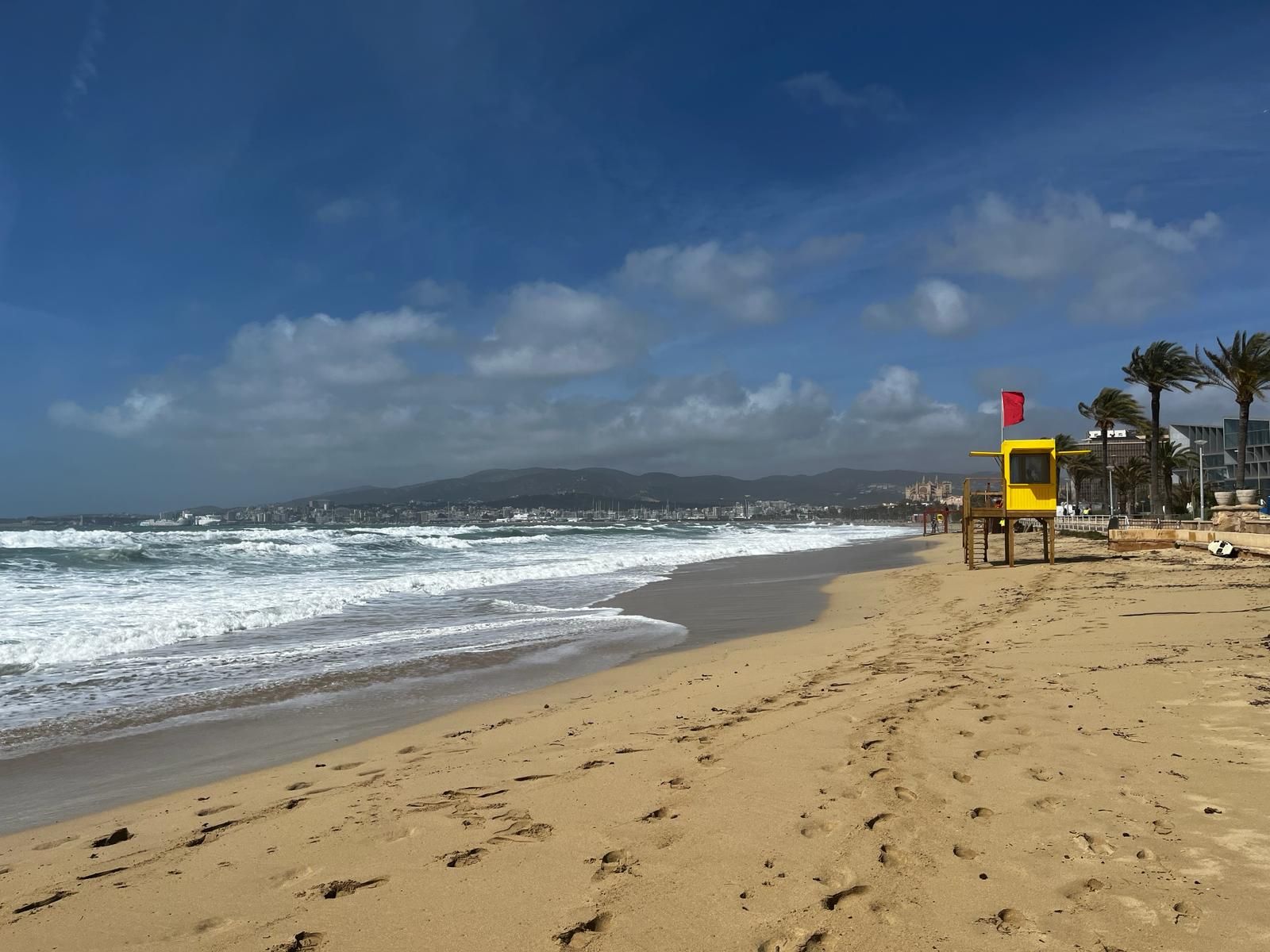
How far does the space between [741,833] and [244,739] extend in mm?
5003

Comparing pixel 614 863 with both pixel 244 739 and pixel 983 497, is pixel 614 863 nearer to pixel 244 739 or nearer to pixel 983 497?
pixel 244 739

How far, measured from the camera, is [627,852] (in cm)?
355

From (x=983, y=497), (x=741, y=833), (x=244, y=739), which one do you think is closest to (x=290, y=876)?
(x=741, y=833)

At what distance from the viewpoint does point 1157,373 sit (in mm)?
36531

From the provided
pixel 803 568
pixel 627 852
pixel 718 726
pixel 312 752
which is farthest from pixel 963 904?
pixel 803 568

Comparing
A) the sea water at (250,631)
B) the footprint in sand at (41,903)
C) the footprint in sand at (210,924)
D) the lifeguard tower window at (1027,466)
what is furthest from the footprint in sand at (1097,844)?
the lifeguard tower window at (1027,466)

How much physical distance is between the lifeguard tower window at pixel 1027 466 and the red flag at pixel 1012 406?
1984mm

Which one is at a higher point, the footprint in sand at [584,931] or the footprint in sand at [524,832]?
the footprint in sand at [584,931]

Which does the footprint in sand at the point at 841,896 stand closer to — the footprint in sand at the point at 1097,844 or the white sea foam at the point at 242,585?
the footprint in sand at the point at 1097,844

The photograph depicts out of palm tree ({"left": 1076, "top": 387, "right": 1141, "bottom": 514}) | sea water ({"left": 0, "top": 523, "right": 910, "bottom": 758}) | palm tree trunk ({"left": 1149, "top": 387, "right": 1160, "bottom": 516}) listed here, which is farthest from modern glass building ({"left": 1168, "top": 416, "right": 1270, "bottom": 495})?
sea water ({"left": 0, "top": 523, "right": 910, "bottom": 758})

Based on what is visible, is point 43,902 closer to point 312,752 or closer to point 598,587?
point 312,752

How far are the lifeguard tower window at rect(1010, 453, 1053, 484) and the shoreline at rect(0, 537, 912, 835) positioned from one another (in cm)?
1391

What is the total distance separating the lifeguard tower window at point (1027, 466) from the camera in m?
22.0

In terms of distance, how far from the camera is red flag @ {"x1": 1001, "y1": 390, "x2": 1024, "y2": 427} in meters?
23.8
